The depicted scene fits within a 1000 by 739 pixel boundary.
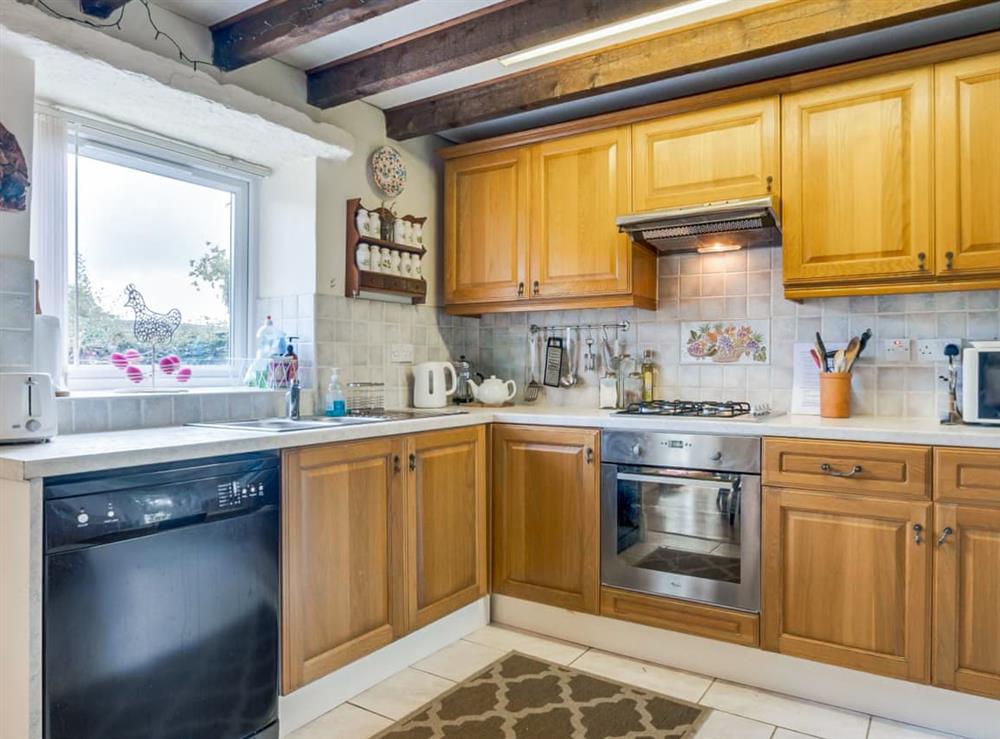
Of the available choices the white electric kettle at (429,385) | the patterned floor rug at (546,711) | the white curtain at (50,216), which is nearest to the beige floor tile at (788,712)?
the patterned floor rug at (546,711)

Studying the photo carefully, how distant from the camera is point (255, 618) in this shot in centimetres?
184

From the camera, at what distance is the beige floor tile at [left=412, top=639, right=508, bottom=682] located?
243 centimetres

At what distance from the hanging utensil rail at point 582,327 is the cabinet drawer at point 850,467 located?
1071 mm

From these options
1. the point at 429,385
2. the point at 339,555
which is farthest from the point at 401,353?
the point at 339,555

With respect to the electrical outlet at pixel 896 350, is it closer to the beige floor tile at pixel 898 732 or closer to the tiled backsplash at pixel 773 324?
the tiled backsplash at pixel 773 324

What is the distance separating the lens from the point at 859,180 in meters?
2.41

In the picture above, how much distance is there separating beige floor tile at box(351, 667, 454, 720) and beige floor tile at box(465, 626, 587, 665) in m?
0.37

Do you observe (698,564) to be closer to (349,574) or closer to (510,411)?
(510,411)

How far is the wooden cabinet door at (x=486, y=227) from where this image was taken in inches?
124

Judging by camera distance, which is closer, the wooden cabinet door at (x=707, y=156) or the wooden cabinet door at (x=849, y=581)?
the wooden cabinet door at (x=849, y=581)

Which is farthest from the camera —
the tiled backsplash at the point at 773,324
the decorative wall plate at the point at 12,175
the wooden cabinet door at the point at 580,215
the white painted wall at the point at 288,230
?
the wooden cabinet door at the point at 580,215

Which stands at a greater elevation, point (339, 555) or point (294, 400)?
point (294, 400)

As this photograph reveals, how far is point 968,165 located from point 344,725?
279 centimetres

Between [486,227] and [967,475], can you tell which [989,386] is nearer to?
[967,475]
